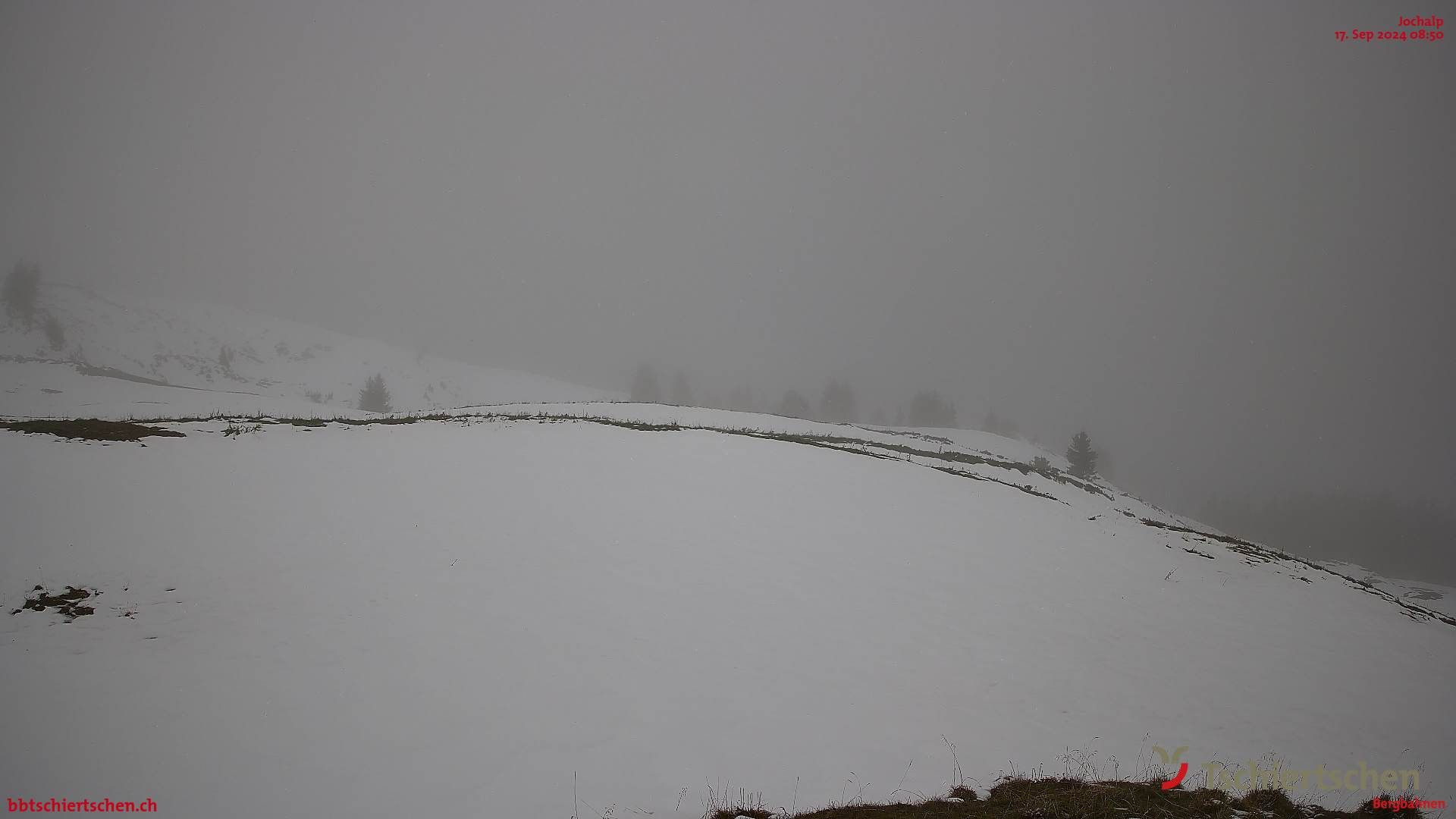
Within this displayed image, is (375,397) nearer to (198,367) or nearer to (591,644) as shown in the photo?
(198,367)

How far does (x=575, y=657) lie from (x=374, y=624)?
336cm

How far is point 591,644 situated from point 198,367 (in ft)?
267

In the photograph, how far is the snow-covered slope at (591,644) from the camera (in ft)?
21.5

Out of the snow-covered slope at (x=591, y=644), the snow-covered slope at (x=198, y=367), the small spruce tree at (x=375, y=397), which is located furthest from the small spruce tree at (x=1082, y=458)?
the small spruce tree at (x=375, y=397)

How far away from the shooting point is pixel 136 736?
6180 millimetres

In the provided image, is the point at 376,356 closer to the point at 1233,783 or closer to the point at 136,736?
the point at 136,736

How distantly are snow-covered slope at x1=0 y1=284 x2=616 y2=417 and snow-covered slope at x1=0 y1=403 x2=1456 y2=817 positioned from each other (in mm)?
22847

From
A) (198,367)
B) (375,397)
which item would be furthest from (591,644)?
(198,367)

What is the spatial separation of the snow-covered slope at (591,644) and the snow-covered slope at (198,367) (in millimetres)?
22847

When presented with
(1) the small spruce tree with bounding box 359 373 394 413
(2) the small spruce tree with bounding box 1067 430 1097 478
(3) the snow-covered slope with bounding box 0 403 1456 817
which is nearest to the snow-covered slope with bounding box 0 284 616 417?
(1) the small spruce tree with bounding box 359 373 394 413

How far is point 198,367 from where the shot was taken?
64.0 meters

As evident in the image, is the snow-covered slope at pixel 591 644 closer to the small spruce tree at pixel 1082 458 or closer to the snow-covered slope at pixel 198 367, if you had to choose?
the snow-covered slope at pixel 198 367

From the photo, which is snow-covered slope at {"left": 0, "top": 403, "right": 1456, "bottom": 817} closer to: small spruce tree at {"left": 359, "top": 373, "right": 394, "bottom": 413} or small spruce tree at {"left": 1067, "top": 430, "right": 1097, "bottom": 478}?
small spruce tree at {"left": 1067, "top": 430, "right": 1097, "bottom": 478}

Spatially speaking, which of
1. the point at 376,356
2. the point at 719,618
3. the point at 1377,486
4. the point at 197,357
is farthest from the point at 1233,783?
the point at 1377,486
